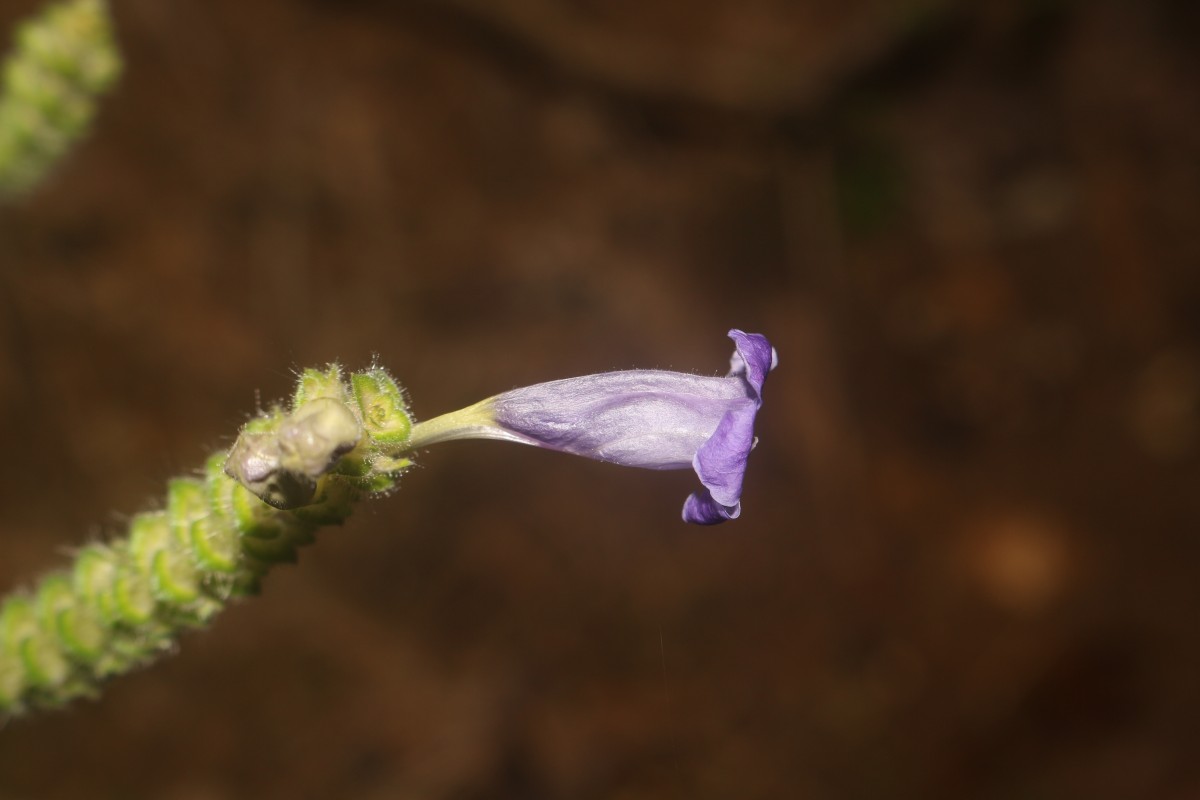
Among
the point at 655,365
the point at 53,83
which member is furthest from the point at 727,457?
the point at 655,365

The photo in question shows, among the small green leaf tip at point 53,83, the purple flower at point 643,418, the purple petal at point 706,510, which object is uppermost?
the small green leaf tip at point 53,83

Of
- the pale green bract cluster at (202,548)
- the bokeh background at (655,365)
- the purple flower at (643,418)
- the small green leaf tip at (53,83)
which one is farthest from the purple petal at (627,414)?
the bokeh background at (655,365)

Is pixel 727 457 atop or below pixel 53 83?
below

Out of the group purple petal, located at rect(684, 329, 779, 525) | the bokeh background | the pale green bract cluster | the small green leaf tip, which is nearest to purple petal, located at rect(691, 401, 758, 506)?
purple petal, located at rect(684, 329, 779, 525)

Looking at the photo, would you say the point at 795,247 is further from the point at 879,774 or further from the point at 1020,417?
the point at 879,774

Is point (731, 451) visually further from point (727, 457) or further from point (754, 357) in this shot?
point (754, 357)

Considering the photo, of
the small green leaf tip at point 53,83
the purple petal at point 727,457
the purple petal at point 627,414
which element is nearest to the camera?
the purple petal at point 727,457

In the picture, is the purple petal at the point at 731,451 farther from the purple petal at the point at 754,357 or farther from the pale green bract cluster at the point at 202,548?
the pale green bract cluster at the point at 202,548
